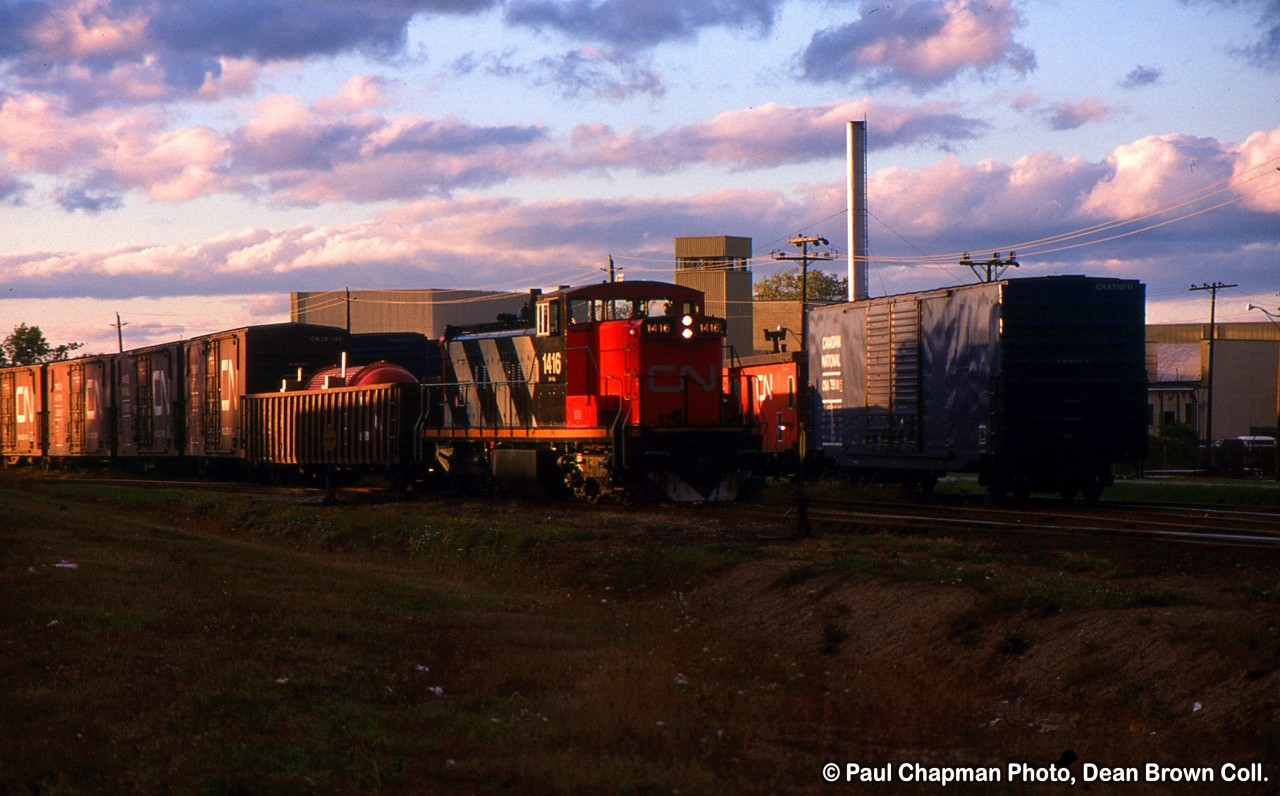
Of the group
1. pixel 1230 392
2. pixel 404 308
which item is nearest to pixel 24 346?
pixel 404 308

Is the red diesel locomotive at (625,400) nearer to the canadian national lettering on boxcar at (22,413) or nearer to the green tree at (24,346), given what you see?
the canadian national lettering on boxcar at (22,413)

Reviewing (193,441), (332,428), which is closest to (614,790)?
(332,428)

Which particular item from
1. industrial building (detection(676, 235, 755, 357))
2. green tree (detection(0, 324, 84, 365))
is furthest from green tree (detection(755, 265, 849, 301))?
green tree (detection(0, 324, 84, 365))

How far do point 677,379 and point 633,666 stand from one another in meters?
13.5

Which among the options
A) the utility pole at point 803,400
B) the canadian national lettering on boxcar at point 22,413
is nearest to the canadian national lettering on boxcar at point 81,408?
the canadian national lettering on boxcar at point 22,413

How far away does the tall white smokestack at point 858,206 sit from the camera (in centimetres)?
6038

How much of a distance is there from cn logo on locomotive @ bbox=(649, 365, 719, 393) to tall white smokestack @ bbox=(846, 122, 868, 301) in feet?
125

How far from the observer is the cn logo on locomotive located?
2242 cm

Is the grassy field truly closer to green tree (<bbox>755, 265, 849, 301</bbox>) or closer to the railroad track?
the railroad track

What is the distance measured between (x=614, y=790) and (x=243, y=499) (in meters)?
22.1

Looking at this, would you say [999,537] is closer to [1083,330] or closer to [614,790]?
[1083,330]

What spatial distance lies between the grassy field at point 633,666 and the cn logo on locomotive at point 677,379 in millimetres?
6832

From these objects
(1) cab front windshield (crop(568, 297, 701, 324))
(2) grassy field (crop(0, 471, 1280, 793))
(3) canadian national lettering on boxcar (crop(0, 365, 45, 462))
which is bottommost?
(2) grassy field (crop(0, 471, 1280, 793))

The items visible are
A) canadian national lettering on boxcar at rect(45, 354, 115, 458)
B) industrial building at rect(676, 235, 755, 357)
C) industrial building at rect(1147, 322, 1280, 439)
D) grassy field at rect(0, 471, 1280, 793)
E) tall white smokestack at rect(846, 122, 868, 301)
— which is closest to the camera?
grassy field at rect(0, 471, 1280, 793)
